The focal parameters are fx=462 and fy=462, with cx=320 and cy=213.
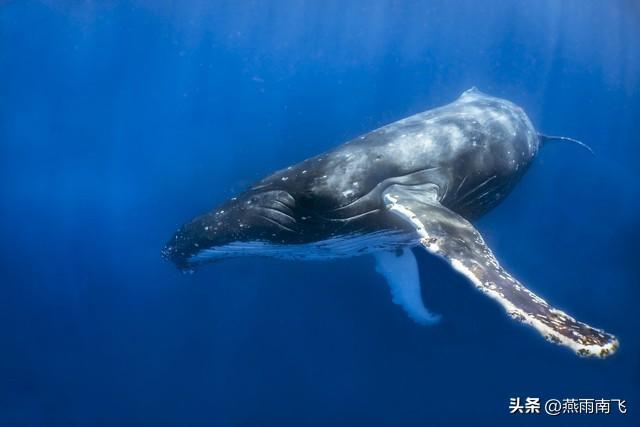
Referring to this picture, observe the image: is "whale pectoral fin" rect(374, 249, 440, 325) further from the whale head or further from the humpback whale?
the whale head

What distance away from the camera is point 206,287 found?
15.2 m

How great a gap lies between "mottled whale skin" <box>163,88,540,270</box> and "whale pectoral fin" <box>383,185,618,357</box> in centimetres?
46

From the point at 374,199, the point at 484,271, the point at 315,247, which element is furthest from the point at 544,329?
the point at 315,247

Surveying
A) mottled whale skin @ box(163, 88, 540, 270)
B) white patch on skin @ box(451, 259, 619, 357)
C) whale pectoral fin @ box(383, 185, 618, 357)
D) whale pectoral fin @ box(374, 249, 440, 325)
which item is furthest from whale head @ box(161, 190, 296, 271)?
white patch on skin @ box(451, 259, 619, 357)

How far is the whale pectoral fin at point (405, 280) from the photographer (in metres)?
9.57

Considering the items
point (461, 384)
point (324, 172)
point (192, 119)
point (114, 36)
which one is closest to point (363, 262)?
point (461, 384)

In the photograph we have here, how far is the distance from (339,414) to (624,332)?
9.38m

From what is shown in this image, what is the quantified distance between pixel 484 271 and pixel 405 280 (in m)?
5.31

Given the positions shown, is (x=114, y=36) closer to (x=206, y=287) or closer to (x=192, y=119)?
(x=192, y=119)

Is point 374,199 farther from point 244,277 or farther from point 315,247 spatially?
point 244,277

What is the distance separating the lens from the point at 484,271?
4.92m

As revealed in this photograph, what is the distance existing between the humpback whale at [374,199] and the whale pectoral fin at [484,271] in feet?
0.08

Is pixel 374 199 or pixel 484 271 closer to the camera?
pixel 484 271

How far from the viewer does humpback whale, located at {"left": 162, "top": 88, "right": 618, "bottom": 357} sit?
6.68 metres
